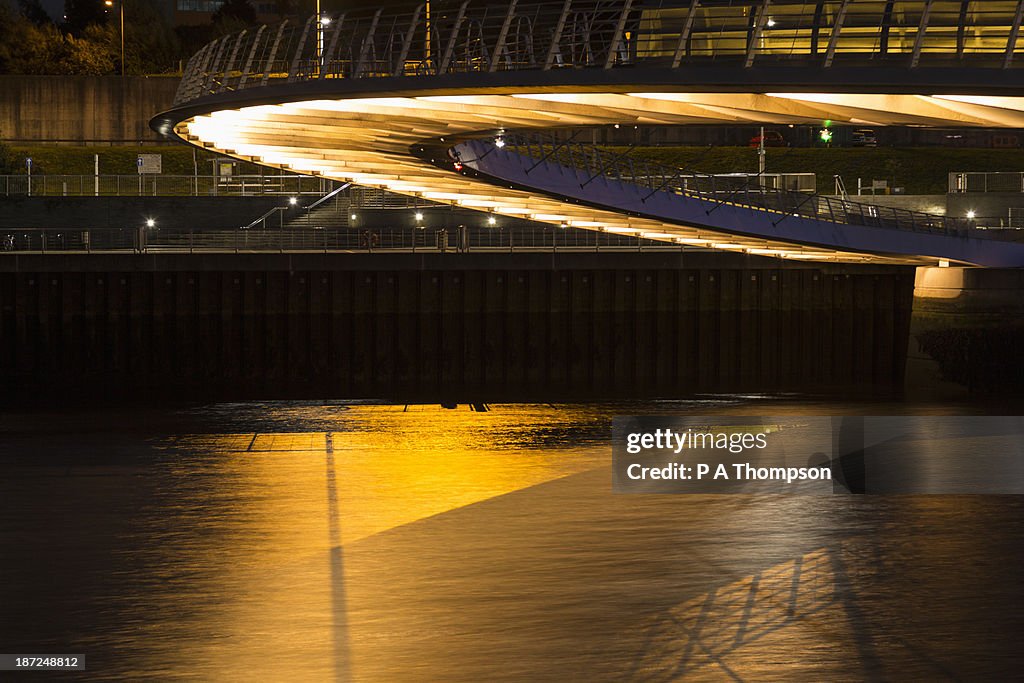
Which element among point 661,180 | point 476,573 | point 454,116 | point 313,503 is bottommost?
point 313,503

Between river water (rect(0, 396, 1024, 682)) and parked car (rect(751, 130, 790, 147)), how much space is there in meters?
42.9

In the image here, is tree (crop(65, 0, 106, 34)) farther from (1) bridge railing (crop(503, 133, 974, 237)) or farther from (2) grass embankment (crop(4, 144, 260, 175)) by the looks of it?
(1) bridge railing (crop(503, 133, 974, 237))

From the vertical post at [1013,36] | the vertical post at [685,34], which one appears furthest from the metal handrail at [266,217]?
the vertical post at [1013,36]

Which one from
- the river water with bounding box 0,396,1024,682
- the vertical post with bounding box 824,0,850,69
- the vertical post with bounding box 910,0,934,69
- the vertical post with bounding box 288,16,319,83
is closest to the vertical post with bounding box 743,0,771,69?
the vertical post with bounding box 824,0,850,69

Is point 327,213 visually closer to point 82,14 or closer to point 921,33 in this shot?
point 921,33

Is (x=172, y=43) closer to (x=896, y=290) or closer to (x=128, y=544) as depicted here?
(x=896, y=290)

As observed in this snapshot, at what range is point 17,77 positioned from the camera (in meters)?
A: 65.4

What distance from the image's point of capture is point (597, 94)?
23641 millimetres

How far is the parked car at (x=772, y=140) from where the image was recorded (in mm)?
67438

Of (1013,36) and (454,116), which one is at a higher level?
(1013,36)

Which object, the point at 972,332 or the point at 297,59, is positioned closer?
the point at 297,59

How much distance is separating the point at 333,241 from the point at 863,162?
24793 mm

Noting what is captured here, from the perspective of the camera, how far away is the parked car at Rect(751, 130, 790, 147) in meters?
67.4

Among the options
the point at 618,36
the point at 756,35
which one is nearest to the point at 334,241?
the point at 618,36
